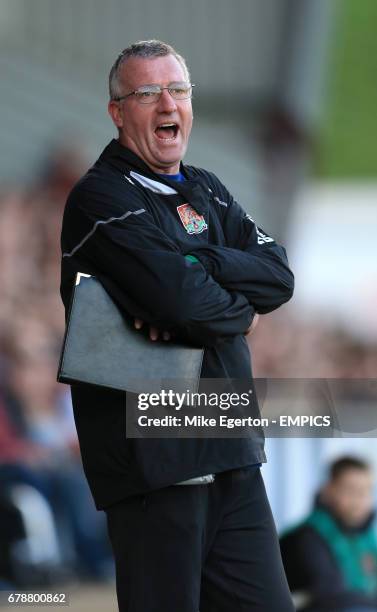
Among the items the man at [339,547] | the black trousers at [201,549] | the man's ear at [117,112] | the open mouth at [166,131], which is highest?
the man's ear at [117,112]

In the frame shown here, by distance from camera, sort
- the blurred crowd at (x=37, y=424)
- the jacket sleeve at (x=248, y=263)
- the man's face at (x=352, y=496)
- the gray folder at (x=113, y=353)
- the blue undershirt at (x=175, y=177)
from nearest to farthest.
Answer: the gray folder at (x=113, y=353) < the jacket sleeve at (x=248, y=263) < the blue undershirt at (x=175, y=177) < the man's face at (x=352, y=496) < the blurred crowd at (x=37, y=424)

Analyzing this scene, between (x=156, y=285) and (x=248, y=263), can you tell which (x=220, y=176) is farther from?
(x=156, y=285)

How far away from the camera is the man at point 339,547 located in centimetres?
631

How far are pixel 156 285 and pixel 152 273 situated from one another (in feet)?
0.13

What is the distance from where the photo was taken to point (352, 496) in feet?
21.6

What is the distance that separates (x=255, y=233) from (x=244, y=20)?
14821mm

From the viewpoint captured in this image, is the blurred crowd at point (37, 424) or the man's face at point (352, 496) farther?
the blurred crowd at point (37, 424)

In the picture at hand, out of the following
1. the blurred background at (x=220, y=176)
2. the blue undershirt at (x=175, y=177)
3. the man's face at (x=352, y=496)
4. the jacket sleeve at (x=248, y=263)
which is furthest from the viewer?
the blurred background at (x=220, y=176)

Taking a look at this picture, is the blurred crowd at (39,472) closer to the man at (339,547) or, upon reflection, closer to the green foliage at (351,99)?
the man at (339,547)

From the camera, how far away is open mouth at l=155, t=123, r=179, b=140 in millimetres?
3988

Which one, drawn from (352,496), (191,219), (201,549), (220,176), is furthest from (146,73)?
A: (220,176)

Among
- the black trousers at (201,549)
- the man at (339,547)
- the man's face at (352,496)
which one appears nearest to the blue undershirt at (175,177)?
the black trousers at (201,549)

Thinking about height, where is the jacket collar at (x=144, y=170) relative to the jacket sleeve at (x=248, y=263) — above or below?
above

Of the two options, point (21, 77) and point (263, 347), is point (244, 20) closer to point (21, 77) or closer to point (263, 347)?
point (21, 77)
